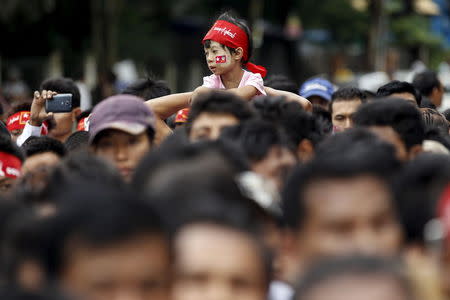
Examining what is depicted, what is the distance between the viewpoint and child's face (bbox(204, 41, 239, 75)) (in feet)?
23.8

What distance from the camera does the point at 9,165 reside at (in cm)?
597

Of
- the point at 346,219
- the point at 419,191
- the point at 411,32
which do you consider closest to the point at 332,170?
the point at 346,219

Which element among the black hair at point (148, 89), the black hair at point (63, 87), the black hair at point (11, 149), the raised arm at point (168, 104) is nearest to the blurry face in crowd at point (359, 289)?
the black hair at point (11, 149)

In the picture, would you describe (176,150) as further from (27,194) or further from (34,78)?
(34,78)

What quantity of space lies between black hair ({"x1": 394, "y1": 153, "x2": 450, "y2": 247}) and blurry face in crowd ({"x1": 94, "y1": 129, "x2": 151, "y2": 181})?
169cm

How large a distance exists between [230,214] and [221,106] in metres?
2.09

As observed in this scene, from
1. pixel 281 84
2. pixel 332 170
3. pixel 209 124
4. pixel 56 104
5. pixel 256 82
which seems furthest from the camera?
pixel 281 84

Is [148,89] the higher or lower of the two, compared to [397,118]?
higher

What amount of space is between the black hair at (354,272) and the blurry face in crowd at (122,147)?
2.75m

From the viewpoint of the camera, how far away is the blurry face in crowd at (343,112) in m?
8.60

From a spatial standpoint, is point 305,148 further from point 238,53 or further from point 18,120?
point 18,120

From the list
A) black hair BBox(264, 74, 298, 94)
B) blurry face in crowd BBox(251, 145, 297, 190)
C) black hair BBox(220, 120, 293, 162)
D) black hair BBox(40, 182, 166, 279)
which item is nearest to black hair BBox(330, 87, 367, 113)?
black hair BBox(264, 74, 298, 94)

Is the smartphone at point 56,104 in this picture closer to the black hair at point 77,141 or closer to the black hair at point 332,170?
the black hair at point 77,141

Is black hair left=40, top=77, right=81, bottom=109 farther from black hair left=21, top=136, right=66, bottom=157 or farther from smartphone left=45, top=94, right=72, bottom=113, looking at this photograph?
black hair left=21, top=136, right=66, bottom=157
